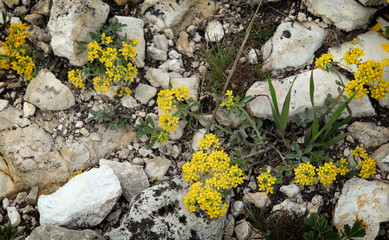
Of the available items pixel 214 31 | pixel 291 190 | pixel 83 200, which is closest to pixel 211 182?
pixel 291 190

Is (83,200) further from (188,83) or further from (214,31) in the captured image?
(214,31)

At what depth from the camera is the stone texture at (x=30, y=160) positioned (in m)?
3.60

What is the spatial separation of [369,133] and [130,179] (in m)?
2.66

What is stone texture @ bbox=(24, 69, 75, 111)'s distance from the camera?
380 centimetres

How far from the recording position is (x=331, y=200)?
3.38 meters

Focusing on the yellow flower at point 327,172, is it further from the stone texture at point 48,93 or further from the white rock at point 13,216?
the white rock at point 13,216

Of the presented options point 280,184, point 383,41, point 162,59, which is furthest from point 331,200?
point 162,59

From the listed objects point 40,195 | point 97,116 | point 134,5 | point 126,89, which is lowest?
point 40,195

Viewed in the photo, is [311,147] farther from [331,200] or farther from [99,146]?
[99,146]

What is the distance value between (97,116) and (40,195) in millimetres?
1049

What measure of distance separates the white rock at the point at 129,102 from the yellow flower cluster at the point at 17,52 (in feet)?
3.76

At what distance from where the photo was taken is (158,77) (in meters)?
4.00

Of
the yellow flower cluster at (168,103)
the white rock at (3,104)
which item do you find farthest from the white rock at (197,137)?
the white rock at (3,104)

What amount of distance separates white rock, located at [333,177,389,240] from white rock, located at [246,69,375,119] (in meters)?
0.79
